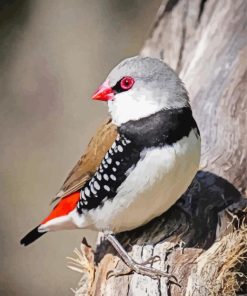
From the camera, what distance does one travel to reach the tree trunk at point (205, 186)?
3.41 meters

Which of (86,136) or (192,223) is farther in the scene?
(86,136)

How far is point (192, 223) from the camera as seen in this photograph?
360cm

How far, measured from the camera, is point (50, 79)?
22.2 feet

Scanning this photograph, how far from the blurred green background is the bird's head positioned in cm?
316

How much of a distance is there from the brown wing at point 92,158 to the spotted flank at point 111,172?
27 mm

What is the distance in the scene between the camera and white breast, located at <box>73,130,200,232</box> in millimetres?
3291

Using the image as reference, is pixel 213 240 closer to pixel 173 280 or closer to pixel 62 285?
pixel 173 280

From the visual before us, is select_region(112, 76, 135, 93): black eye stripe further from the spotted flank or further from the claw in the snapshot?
the claw

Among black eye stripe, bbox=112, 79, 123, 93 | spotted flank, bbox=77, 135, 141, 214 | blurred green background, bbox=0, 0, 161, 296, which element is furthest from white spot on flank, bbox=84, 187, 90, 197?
blurred green background, bbox=0, 0, 161, 296

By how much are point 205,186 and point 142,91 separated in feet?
2.10

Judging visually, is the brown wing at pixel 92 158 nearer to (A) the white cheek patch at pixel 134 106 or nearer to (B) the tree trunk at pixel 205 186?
(A) the white cheek patch at pixel 134 106

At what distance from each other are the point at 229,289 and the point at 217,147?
0.75 meters

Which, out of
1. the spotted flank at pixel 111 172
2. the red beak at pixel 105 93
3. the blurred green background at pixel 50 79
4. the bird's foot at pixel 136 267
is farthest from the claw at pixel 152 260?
the blurred green background at pixel 50 79

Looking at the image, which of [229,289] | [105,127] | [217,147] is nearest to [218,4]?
[217,147]
